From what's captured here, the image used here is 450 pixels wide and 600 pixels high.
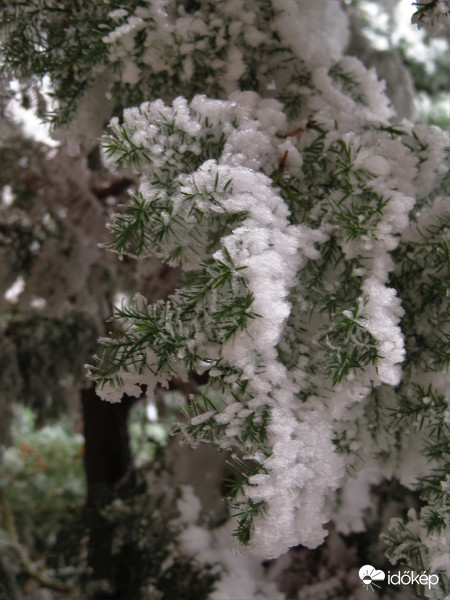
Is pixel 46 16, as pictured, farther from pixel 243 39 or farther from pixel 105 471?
pixel 105 471

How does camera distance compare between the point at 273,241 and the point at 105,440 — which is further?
the point at 105,440

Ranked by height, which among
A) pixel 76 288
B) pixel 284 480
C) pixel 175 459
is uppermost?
pixel 284 480

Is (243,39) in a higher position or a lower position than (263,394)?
higher

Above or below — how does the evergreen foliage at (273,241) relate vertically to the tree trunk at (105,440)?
above

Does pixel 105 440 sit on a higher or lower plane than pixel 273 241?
lower

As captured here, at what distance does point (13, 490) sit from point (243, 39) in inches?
257

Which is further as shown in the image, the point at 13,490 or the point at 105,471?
the point at 13,490

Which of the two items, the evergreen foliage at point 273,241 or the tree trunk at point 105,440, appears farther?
the tree trunk at point 105,440

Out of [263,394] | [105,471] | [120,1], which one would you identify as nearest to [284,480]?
[263,394]

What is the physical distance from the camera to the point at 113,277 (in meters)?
3.15

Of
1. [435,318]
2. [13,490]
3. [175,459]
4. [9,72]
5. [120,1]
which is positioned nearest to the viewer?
[435,318]

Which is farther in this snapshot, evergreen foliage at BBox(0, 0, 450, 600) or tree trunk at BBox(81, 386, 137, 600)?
tree trunk at BBox(81, 386, 137, 600)

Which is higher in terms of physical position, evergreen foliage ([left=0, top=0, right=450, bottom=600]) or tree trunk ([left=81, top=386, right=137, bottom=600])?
evergreen foliage ([left=0, top=0, right=450, bottom=600])

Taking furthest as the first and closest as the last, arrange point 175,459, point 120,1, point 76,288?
1. point 76,288
2. point 175,459
3. point 120,1
